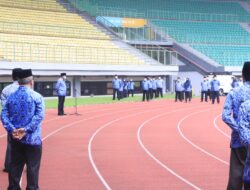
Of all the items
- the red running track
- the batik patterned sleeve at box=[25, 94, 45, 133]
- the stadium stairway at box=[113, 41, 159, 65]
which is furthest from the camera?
the stadium stairway at box=[113, 41, 159, 65]

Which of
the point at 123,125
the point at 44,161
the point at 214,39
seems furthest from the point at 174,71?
the point at 44,161

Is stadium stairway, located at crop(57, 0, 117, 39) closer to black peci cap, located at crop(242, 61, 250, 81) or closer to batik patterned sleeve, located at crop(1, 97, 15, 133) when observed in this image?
batik patterned sleeve, located at crop(1, 97, 15, 133)

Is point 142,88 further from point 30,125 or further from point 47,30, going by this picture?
point 30,125

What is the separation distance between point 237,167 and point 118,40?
3868 centimetres

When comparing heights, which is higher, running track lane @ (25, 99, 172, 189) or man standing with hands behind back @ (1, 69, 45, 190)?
man standing with hands behind back @ (1, 69, 45, 190)

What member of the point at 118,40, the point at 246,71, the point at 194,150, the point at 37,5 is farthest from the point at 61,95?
the point at 37,5

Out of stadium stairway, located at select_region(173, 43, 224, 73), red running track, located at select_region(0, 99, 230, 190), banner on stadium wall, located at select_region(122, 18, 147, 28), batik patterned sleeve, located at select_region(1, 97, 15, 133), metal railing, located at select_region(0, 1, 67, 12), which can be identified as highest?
metal railing, located at select_region(0, 1, 67, 12)

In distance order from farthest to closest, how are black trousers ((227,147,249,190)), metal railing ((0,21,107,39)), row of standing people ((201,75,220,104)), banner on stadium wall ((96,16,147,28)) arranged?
banner on stadium wall ((96,16,147,28)) → metal railing ((0,21,107,39)) → row of standing people ((201,75,220,104)) → black trousers ((227,147,249,190))

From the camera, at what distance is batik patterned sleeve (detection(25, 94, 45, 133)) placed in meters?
6.46

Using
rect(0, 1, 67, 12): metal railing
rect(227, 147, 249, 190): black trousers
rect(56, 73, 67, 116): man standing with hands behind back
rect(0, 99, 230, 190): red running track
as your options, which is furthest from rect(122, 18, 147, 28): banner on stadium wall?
rect(227, 147, 249, 190): black trousers

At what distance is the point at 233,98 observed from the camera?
623cm

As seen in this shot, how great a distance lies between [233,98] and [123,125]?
40.3 ft

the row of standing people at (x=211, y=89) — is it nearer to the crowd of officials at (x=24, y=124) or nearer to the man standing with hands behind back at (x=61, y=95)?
the man standing with hands behind back at (x=61, y=95)

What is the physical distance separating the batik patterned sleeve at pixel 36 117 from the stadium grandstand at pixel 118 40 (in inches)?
981
